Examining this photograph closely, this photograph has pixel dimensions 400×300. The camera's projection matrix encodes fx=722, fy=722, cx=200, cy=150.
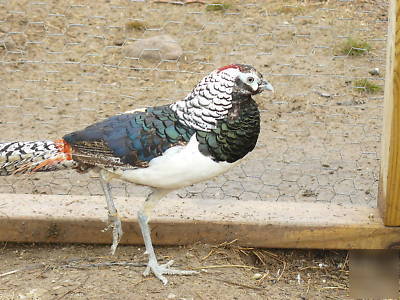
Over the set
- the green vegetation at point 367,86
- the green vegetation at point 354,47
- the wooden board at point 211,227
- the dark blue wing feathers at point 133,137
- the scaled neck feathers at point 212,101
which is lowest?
the wooden board at point 211,227

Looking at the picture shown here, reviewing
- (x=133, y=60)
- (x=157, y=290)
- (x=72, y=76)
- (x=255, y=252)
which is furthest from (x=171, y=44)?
(x=157, y=290)

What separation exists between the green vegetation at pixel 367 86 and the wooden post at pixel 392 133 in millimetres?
1939

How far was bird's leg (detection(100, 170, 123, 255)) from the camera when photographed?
276 cm

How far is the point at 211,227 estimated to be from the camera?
9.87 feet

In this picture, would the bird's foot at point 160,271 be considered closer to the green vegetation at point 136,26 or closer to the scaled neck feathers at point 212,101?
the scaled neck feathers at point 212,101

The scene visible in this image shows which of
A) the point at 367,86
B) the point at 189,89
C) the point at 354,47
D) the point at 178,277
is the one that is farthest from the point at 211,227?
the point at 354,47

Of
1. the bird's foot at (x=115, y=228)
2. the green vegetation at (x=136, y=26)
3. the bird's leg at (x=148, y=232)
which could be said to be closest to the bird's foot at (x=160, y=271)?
the bird's leg at (x=148, y=232)

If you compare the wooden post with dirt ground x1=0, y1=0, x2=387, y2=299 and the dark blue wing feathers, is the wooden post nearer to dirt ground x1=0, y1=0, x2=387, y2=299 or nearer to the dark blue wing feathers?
dirt ground x1=0, y1=0, x2=387, y2=299

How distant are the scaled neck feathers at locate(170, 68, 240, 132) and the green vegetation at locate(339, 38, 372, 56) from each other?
2885 mm

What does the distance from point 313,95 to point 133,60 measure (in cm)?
137

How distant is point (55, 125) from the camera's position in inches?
176

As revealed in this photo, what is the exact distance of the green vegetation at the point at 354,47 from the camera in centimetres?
526

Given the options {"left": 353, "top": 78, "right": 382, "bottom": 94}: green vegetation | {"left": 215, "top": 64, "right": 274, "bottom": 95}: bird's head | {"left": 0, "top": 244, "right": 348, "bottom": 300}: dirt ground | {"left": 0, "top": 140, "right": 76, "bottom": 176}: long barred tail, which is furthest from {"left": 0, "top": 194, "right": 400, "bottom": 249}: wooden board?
{"left": 353, "top": 78, "right": 382, "bottom": 94}: green vegetation

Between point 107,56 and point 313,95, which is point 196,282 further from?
point 107,56
